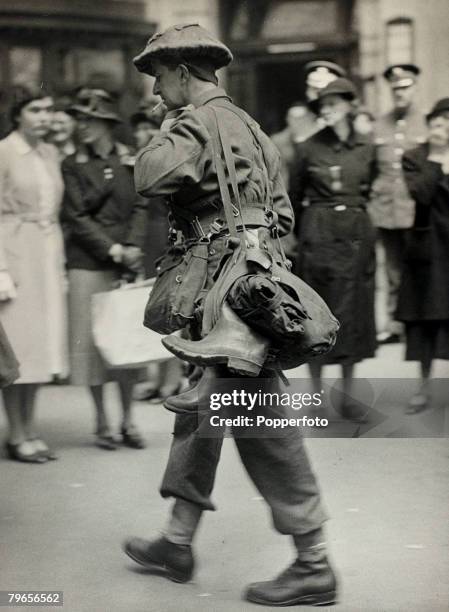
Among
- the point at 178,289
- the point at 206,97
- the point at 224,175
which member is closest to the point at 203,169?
the point at 224,175

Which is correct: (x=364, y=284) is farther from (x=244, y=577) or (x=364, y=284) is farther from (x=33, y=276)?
(x=244, y=577)

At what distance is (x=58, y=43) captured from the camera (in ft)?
34.7

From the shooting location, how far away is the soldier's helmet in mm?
4141

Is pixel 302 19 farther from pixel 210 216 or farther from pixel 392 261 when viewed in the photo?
pixel 210 216

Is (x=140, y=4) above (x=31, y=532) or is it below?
above

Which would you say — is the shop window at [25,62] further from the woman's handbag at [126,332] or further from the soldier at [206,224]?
the soldier at [206,224]

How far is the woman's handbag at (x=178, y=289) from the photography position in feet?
13.7

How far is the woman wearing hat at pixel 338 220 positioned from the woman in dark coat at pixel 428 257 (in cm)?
26

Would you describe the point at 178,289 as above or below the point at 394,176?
above

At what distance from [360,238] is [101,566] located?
284 centimetres

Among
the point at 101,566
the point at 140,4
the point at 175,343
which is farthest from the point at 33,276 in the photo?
the point at 140,4

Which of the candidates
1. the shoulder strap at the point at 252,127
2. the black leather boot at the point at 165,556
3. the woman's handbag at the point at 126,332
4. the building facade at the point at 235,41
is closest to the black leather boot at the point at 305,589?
the black leather boot at the point at 165,556

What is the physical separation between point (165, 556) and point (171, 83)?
158 centimetres

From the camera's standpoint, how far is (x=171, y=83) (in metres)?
4.25
